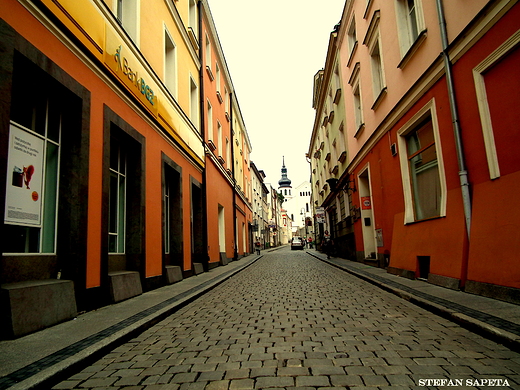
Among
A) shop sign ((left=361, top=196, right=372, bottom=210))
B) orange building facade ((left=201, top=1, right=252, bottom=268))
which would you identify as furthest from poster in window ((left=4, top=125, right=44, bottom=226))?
shop sign ((left=361, top=196, right=372, bottom=210))

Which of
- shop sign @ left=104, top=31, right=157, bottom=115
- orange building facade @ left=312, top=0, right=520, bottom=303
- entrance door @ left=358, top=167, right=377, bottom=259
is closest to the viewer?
orange building facade @ left=312, top=0, right=520, bottom=303

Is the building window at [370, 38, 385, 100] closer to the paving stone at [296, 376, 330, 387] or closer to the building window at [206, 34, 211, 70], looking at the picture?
the building window at [206, 34, 211, 70]

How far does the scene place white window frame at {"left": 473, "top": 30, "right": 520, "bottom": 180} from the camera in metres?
5.38

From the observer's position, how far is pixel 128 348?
13.7 ft

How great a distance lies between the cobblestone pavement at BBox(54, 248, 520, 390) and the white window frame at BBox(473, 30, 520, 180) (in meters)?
2.55

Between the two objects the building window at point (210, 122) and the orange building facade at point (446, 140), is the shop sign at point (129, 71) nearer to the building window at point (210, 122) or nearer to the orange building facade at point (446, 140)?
the orange building facade at point (446, 140)

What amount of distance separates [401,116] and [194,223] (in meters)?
8.65

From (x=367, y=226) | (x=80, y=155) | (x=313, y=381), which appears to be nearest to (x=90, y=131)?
(x=80, y=155)

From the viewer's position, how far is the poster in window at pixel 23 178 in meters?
4.77

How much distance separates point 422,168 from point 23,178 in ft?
26.7

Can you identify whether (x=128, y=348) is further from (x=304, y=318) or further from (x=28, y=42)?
(x=28, y=42)

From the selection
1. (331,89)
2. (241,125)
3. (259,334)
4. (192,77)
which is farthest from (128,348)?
(241,125)

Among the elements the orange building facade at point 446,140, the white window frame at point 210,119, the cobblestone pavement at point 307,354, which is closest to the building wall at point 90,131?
the cobblestone pavement at point 307,354

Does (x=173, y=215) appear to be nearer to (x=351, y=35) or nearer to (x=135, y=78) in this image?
(x=135, y=78)
